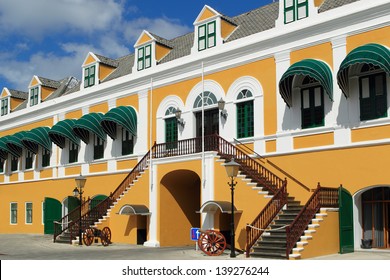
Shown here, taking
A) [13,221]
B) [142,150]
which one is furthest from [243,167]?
[13,221]

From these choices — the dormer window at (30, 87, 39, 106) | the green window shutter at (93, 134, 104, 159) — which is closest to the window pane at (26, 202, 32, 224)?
the dormer window at (30, 87, 39, 106)

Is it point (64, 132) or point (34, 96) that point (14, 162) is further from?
point (64, 132)

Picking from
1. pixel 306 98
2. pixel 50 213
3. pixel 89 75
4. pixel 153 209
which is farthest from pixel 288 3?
pixel 50 213

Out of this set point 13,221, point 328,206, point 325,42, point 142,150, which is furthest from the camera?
point 13,221

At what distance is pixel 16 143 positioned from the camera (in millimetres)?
36188

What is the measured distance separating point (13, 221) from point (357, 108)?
26.6 metres

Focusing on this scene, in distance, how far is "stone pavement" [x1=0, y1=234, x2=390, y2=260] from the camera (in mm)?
17734

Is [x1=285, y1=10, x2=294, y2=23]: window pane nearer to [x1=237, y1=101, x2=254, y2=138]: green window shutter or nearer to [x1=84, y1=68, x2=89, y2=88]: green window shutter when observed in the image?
[x1=237, y1=101, x2=254, y2=138]: green window shutter

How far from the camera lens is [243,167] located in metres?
21.3

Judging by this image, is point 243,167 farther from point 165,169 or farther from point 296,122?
point 165,169

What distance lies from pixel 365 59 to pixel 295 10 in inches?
188

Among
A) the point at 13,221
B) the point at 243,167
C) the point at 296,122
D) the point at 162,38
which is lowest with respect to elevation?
the point at 13,221

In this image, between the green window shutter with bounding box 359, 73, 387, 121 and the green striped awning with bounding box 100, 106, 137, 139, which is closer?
the green window shutter with bounding box 359, 73, 387, 121

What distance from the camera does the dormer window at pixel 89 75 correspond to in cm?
3244
